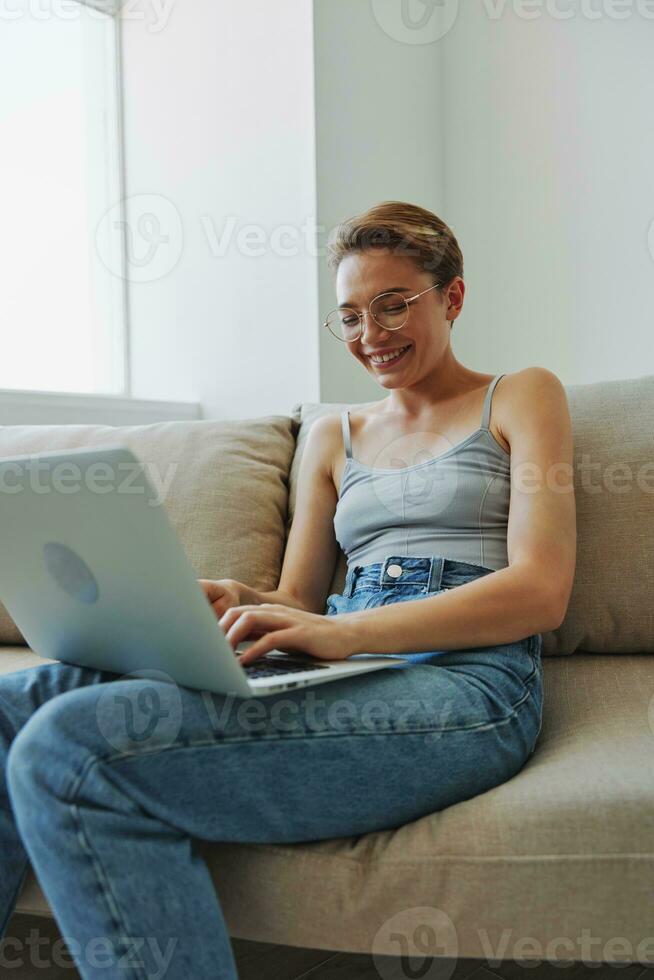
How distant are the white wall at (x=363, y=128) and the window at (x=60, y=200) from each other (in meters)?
0.70

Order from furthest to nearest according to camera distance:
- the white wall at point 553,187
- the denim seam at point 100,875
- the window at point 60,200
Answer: the window at point 60,200, the white wall at point 553,187, the denim seam at point 100,875

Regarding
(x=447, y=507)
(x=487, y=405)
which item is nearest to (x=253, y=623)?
(x=447, y=507)

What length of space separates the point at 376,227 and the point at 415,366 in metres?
0.20

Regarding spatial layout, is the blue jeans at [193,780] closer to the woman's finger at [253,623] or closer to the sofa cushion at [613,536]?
the woman's finger at [253,623]

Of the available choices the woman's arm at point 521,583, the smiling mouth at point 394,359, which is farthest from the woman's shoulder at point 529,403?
the smiling mouth at point 394,359

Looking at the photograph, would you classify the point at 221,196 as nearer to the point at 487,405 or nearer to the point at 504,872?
the point at 487,405

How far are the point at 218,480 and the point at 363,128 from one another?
1286 millimetres

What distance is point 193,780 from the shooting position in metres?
0.90

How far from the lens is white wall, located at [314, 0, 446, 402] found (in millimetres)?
2439

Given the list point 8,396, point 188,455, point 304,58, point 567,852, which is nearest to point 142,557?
point 567,852

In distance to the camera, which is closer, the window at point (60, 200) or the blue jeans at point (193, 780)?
the blue jeans at point (193, 780)

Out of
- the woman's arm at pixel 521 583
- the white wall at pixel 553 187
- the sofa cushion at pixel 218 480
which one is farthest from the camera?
the white wall at pixel 553 187

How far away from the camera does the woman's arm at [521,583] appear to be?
1.09 m

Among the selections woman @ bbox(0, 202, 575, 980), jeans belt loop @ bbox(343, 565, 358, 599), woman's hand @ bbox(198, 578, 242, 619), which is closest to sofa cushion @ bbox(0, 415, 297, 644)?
woman @ bbox(0, 202, 575, 980)
